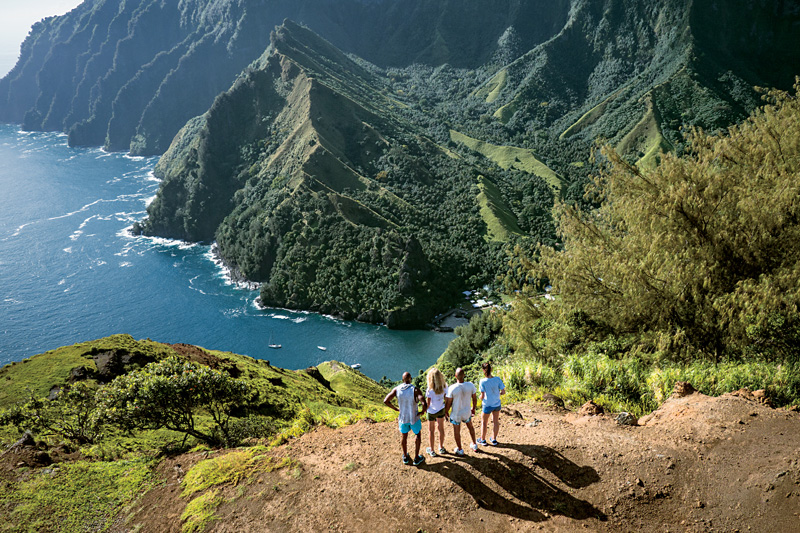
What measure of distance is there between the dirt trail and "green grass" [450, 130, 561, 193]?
13588cm

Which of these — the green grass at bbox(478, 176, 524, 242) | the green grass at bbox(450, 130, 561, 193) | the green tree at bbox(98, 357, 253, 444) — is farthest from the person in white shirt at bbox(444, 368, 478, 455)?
the green grass at bbox(450, 130, 561, 193)

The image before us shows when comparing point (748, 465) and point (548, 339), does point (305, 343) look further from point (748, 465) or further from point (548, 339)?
point (748, 465)

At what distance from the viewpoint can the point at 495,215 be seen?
121m

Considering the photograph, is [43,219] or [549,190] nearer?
[549,190]

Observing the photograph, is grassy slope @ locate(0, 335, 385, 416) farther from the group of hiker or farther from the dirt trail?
the group of hiker

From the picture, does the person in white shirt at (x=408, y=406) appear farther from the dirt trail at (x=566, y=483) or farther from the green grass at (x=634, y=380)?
the green grass at (x=634, y=380)

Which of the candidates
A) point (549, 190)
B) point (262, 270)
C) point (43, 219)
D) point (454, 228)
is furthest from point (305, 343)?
point (43, 219)

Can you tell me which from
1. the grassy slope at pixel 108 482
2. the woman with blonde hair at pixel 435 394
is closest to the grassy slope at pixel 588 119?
the grassy slope at pixel 108 482

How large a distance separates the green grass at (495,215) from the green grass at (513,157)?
22783 millimetres

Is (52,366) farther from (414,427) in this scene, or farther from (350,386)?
(414,427)

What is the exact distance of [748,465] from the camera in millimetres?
12234

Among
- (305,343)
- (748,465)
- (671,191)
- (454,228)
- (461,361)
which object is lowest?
(305,343)

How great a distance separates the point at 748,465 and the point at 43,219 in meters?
195

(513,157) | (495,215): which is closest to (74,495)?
(495,215)
